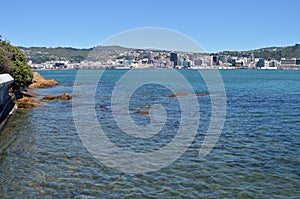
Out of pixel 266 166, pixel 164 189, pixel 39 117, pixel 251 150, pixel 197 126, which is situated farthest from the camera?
pixel 39 117

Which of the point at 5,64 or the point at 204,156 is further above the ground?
the point at 5,64

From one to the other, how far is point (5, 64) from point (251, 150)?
27.5 meters

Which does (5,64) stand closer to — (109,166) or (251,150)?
(109,166)

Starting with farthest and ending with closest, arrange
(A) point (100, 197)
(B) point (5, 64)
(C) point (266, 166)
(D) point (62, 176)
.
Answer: (B) point (5, 64) → (C) point (266, 166) → (D) point (62, 176) → (A) point (100, 197)

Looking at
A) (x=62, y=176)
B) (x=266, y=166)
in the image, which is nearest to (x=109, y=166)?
(x=62, y=176)

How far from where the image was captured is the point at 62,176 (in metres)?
15.4

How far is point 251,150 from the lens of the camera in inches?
784

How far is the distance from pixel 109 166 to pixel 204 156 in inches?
205

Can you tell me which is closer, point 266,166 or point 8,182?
point 8,182

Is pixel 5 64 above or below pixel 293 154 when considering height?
above

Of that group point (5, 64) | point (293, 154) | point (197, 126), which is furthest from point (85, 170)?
point (5, 64)

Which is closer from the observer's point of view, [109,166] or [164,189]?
[164,189]

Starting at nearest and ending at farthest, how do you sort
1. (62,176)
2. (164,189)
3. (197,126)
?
(164,189) < (62,176) < (197,126)

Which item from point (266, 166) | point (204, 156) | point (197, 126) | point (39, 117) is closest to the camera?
point (266, 166)
